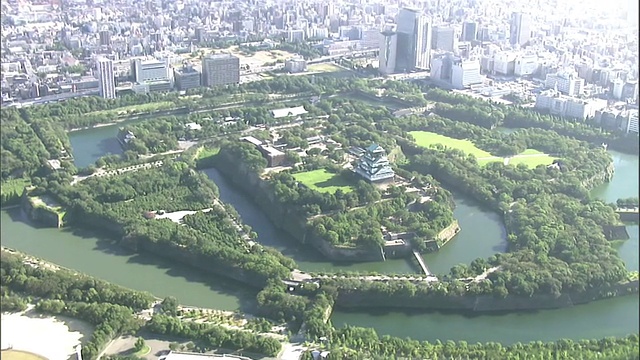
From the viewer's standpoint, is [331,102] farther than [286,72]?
No

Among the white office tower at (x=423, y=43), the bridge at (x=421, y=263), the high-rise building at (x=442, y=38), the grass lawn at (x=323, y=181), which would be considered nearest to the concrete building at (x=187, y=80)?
the white office tower at (x=423, y=43)

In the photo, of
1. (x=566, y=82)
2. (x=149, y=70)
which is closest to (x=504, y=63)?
(x=566, y=82)

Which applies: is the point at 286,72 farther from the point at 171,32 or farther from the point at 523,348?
the point at 523,348

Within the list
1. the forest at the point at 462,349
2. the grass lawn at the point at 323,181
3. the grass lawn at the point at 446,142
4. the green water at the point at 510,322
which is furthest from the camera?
the grass lawn at the point at 446,142

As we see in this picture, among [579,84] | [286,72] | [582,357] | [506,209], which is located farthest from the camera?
[286,72]

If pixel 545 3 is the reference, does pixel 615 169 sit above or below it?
below

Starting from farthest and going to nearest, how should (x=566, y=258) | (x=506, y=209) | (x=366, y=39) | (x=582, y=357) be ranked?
1. (x=366, y=39)
2. (x=506, y=209)
3. (x=566, y=258)
4. (x=582, y=357)

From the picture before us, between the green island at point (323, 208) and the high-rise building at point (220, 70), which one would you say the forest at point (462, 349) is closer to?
the green island at point (323, 208)

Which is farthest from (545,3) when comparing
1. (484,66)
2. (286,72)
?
(286,72)
